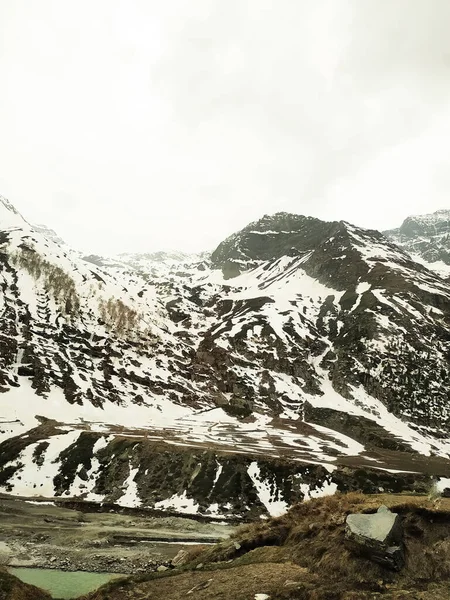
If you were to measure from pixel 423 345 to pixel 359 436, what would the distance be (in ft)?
188

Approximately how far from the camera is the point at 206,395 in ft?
460

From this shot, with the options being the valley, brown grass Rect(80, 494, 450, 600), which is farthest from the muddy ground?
brown grass Rect(80, 494, 450, 600)

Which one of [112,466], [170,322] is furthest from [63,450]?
[170,322]

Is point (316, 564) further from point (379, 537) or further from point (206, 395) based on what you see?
point (206, 395)

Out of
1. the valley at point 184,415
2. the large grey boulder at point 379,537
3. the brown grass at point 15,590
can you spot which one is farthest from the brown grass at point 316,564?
the brown grass at point 15,590

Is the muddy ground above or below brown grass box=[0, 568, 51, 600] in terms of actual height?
below

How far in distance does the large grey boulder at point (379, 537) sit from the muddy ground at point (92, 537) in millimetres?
27288

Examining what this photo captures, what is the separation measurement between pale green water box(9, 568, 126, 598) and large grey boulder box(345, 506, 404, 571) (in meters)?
24.5

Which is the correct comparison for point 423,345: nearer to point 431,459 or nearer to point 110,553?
point 431,459

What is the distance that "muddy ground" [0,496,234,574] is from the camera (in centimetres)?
3903

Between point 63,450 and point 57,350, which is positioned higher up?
point 57,350

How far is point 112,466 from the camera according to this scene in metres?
71.6

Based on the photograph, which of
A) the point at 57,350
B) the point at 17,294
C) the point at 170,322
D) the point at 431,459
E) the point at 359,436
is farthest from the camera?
the point at 170,322

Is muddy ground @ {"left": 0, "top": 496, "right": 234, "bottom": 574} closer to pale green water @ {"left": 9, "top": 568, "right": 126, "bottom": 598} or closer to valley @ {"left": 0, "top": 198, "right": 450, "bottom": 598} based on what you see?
valley @ {"left": 0, "top": 198, "right": 450, "bottom": 598}
